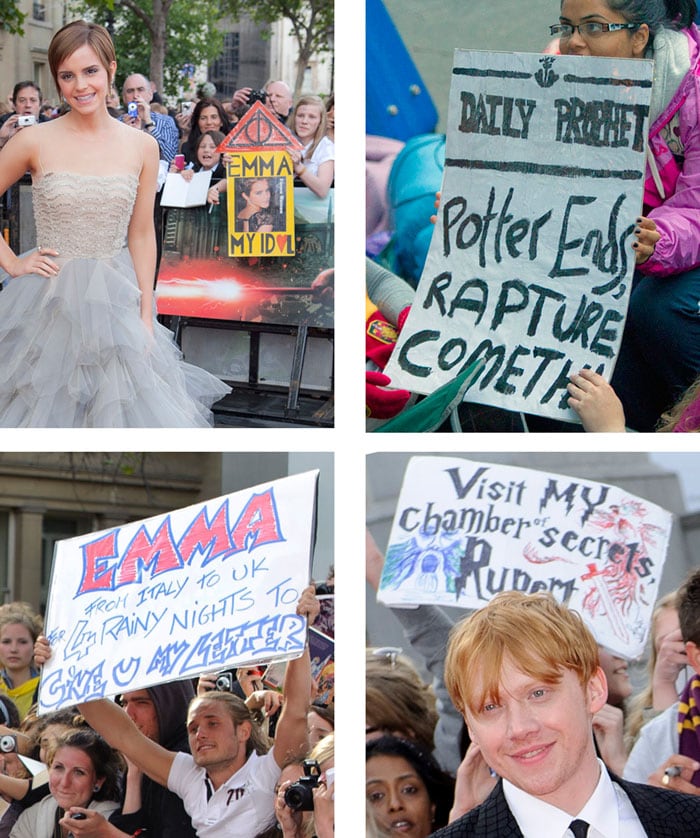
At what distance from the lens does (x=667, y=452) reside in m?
2.09

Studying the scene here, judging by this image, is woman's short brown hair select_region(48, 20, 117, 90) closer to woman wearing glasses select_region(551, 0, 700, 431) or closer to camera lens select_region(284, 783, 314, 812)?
woman wearing glasses select_region(551, 0, 700, 431)

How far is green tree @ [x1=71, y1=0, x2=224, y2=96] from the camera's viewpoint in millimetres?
2074

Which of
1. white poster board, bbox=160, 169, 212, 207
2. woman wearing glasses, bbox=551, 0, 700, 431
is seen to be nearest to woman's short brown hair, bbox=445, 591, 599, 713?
woman wearing glasses, bbox=551, 0, 700, 431

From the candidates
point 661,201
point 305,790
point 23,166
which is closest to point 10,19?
point 23,166

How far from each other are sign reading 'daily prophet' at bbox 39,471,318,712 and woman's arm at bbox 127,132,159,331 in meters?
0.34

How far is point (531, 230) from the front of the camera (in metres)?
2.10

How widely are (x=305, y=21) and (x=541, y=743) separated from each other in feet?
3.88

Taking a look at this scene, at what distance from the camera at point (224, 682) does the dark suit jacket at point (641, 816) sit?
40 cm

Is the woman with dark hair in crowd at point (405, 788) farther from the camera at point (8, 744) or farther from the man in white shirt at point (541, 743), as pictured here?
the camera at point (8, 744)

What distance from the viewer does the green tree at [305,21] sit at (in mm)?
2084

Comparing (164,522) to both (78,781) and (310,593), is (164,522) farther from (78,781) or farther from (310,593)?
(78,781)

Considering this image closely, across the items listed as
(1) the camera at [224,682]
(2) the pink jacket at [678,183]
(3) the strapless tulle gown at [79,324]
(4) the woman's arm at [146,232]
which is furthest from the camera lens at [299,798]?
(2) the pink jacket at [678,183]

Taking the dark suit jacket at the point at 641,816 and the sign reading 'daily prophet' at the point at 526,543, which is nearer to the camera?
the dark suit jacket at the point at 641,816

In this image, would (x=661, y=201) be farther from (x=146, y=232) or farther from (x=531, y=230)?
(x=146, y=232)
